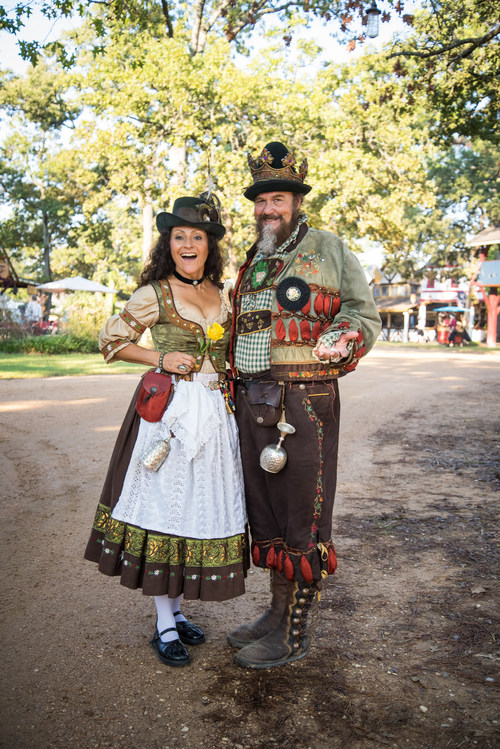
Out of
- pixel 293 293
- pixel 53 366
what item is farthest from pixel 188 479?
pixel 53 366

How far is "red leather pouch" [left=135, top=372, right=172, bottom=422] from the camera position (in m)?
2.91

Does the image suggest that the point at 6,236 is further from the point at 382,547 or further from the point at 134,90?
the point at 382,547

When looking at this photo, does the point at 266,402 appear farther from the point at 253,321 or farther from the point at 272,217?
the point at 272,217

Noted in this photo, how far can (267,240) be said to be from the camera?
3146mm

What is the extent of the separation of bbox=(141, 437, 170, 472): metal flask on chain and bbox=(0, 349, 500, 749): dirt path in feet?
2.93

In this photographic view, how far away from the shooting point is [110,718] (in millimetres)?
2443

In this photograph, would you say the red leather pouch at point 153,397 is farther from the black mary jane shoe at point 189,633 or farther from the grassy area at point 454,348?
the grassy area at point 454,348

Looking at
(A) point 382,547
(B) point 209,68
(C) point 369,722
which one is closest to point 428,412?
(A) point 382,547

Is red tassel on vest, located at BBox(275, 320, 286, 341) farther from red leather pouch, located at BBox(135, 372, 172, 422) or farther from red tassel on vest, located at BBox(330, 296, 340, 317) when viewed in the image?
red leather pouch, located at BBox(135, 372, 172, 422)

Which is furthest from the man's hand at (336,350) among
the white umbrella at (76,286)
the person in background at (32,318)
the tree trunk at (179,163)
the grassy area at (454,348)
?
the grassy area at (454,348)

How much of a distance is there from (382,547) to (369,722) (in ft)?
6.65

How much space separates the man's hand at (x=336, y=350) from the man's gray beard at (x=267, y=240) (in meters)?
0.65

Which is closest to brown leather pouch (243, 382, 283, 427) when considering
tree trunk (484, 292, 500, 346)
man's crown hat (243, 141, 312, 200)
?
man's crown hat (243, 141, 312, 200)

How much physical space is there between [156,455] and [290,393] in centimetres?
66
